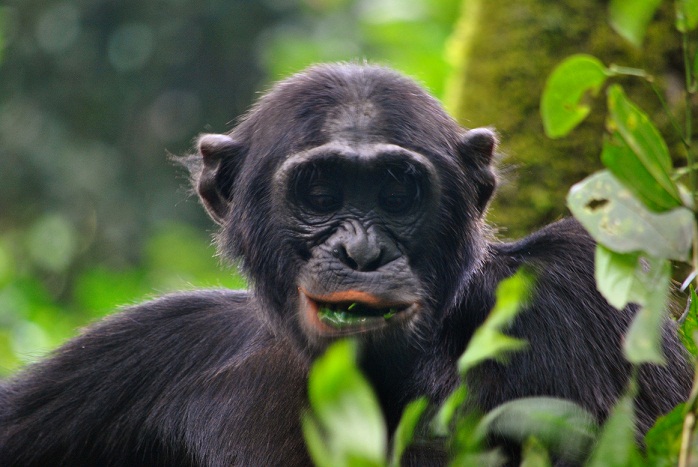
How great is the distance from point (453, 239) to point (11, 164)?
1088cm

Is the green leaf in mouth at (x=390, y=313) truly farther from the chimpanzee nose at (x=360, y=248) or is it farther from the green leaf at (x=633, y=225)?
the green leaf at (x=633, y=225)

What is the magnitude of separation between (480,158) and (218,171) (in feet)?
→ 4.00

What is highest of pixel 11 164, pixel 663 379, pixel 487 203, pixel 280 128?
pixel 280 128

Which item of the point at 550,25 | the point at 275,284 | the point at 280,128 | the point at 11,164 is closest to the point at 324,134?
the point at 280,128

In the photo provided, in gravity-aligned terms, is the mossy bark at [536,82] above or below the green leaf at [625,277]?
below

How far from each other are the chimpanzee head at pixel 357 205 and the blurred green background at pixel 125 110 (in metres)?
4.44

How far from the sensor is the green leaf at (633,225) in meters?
2.59

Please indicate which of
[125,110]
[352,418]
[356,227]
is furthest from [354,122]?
[125,110]

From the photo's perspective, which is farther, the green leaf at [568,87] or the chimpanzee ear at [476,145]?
the chimpanzee ear at [476,145]

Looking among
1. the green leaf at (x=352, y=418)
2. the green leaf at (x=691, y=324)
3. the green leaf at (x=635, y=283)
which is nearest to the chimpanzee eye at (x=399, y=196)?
the green leaf at (x=691, y=324)

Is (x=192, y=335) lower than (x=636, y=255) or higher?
lower

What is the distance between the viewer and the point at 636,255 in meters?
2.62

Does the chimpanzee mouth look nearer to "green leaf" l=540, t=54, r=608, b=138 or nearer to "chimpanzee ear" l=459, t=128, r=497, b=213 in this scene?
"chimpanzee ear" l=459, t=128, r=497, b=213

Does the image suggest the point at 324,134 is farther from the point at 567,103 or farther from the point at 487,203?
the point at 567,103
